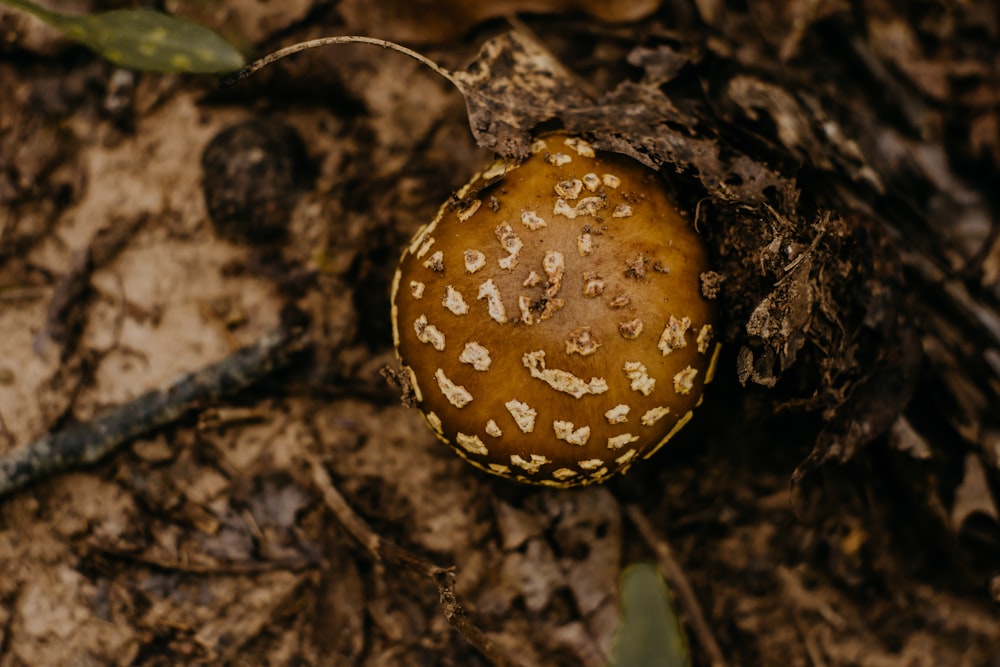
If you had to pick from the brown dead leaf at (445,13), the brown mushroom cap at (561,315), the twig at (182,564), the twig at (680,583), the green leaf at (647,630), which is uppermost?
the brown dead leaf at (445,13)

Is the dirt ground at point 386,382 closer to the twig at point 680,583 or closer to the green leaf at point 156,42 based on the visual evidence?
the twig at point 680,583

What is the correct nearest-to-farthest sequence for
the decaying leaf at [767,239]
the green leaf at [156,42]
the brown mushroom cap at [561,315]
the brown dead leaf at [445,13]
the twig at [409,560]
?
the brown mushroom cap at [561,315], the decaying leaf at [767,239], the twig at [409,560], the green leaf at [156,42], the brown dead leaf at [445,13]

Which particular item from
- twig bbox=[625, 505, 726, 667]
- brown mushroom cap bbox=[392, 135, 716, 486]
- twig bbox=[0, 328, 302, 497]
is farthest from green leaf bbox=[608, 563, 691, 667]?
twig bbox=[0, 328, 302, 497]

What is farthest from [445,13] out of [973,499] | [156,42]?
[973,499]

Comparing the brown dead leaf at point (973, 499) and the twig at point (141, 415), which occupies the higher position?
the brown dead leaf at point (973, 499)

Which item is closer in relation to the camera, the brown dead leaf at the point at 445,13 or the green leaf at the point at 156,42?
the green leaf at the point at 156,42

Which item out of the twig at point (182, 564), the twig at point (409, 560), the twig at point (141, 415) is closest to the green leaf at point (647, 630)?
the twig at point (409, 560)

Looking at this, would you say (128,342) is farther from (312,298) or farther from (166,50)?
(166,50)
